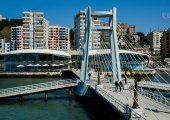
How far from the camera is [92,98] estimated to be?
38.2 m

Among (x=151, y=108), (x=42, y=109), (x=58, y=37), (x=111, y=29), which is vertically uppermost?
(x=58, y=37)

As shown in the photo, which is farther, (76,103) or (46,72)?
(46,72)

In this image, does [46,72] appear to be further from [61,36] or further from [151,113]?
[61,36]

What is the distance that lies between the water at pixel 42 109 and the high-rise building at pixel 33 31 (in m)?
91.6

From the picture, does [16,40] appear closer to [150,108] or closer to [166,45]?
[166,45]

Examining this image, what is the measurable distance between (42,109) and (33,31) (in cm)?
10157

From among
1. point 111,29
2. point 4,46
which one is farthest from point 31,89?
point 4,46

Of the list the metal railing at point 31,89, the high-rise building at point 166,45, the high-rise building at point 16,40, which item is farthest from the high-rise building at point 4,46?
the metal railing at point 31,89

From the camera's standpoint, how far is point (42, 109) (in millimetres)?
34688

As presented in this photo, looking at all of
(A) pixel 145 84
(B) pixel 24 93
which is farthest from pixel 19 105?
(A) pixel 145 84

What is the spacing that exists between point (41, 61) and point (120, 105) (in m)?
66.3

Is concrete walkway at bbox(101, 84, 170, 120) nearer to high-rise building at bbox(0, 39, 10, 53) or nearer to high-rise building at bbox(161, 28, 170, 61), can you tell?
high-rise building at bbox(0, 39, 10, 53)

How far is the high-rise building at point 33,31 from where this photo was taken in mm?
132625

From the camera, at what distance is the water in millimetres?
31062
